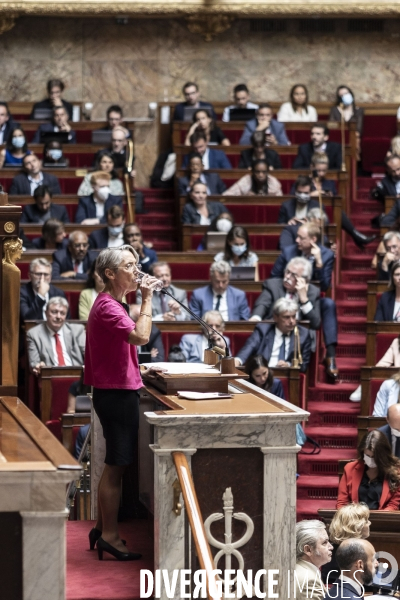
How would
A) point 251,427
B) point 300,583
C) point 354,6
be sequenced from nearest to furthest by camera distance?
point 251,427 → point 300,583 → point 354,6


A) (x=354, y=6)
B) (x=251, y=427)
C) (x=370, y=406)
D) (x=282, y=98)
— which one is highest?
(x=354, y=6)

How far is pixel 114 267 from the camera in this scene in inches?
143

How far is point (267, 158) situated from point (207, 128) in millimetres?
567

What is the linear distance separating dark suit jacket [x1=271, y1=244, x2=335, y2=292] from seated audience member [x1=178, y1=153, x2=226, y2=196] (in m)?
1.48

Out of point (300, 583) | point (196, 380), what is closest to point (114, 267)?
point (196, 380)

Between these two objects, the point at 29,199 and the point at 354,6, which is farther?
the point at 354,6

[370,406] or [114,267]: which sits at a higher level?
[114,267]

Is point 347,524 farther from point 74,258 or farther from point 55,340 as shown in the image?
point 74,258

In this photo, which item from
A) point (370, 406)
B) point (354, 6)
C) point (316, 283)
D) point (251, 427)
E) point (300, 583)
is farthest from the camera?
point (354, 6)

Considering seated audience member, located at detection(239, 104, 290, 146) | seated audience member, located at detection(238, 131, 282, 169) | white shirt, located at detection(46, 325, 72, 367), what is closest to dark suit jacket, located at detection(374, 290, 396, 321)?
white shirt, located at detection(46, 325, 72, 367)

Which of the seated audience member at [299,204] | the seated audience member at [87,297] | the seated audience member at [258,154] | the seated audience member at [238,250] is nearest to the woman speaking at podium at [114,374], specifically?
the seated audience member at [87,297]

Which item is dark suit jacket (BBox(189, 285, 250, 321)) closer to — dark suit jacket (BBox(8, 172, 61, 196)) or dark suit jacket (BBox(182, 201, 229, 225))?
dark suit jacket (BBox(182, 201, 229, 225))

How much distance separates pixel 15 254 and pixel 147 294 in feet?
1.46

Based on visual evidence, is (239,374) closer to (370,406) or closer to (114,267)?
(114,267)
